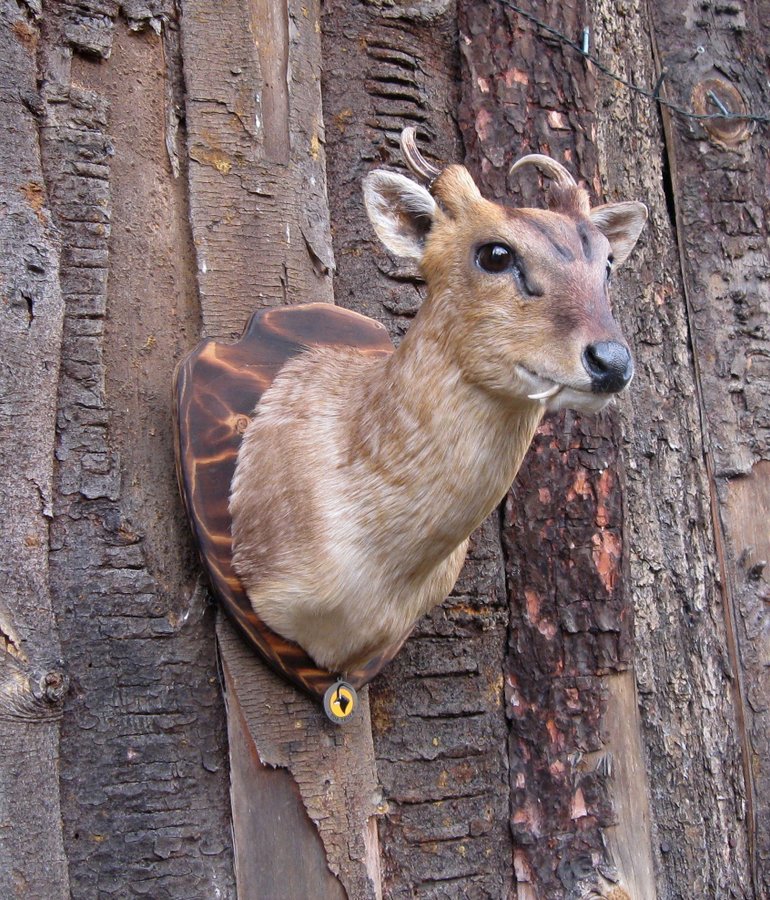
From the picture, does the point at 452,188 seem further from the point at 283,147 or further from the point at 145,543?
the point at 145,543

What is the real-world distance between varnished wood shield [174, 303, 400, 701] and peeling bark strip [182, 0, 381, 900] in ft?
0.20

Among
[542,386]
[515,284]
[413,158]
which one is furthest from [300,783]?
[413,158]

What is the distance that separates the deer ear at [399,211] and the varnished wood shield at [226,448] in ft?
1.08

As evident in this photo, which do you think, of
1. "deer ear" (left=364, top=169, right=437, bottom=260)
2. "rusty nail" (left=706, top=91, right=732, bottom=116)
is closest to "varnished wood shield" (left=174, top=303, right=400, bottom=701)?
"deer ear" (left=364, top=169, right=437, bottom=260)

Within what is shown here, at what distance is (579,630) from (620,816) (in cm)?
39

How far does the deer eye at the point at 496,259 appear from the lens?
1.83 meters

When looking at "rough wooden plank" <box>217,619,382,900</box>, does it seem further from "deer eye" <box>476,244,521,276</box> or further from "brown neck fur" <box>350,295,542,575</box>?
"deer eye" <box>476,244,521,276</box>

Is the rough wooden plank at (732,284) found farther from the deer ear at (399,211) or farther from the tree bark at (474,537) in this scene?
the deer ear at (399,211)

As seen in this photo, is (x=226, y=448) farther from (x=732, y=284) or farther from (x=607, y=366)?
(x=732, y=284)

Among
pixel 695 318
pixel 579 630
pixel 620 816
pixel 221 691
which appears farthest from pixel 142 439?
pixel 695 318

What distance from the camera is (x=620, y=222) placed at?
2146mm

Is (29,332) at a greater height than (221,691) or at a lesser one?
greater

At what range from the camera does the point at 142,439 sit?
213 cm

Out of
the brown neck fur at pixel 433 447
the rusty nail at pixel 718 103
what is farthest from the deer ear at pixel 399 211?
Answer: the rusty nail at pixel 718 103
